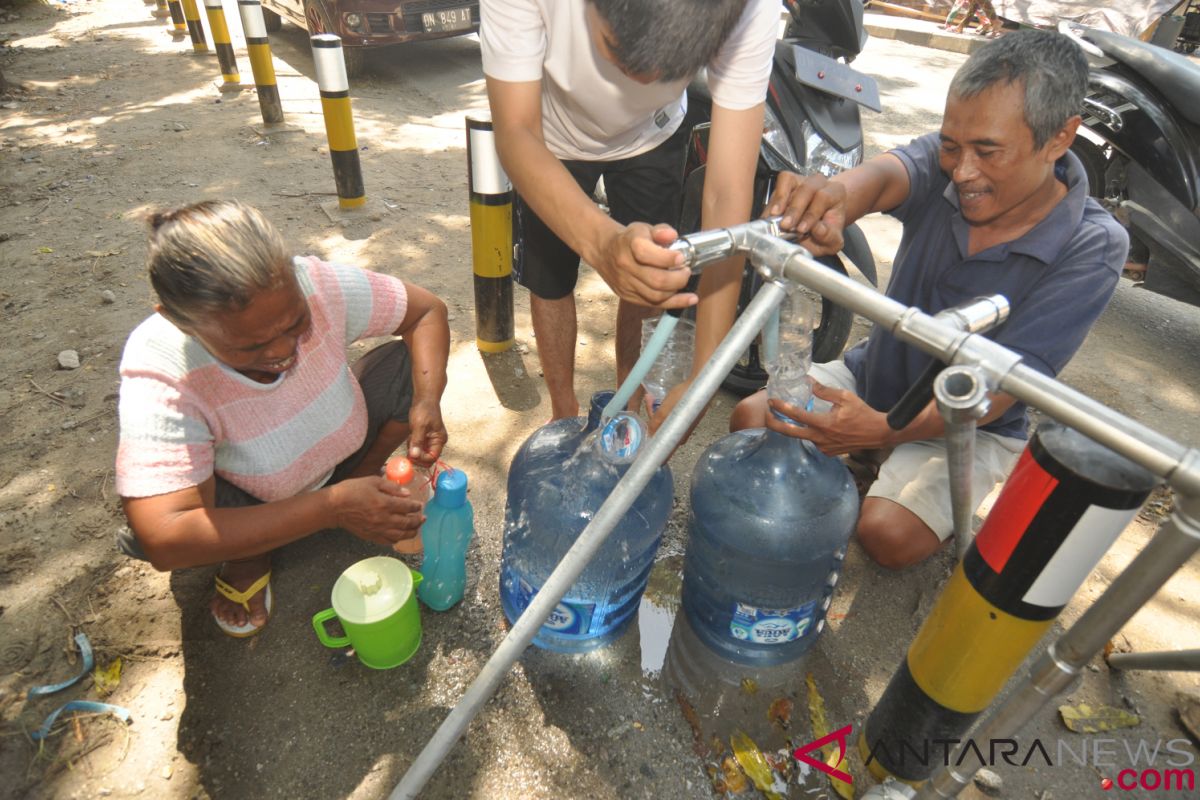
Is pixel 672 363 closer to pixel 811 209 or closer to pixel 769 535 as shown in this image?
pixel 769 535

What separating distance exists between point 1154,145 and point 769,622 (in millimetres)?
3457

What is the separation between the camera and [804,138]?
2.83 meters

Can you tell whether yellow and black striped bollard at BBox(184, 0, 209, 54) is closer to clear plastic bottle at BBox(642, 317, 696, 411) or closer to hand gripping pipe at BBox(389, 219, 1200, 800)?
clear plastic bottle at BBox(642, 317, 696, 411)

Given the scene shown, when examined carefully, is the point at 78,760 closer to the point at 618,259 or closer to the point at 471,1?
the point at 618,259

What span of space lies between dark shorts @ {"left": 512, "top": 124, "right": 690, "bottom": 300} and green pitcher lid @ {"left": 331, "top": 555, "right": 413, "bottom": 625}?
3.75ft

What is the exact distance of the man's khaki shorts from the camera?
221cm

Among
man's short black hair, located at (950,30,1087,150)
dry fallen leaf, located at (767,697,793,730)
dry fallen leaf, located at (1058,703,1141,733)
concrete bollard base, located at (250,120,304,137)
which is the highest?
man's short black hair, located at (950,30,1087,150)

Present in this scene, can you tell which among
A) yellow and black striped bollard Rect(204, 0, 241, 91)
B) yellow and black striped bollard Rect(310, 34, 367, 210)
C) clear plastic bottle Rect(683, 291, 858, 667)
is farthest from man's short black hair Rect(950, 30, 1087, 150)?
yellow and black striped bollard Rect(204, 0, 241, 91)

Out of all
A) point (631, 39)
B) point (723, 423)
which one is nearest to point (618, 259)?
point (631, 39)

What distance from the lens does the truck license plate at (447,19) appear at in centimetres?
649

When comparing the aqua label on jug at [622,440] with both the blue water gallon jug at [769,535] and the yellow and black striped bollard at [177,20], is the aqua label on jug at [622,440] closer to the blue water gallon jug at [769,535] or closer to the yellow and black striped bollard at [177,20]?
the blue water gallon jug at [769,535]

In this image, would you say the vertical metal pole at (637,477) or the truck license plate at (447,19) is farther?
the truck license plate at (447,19)

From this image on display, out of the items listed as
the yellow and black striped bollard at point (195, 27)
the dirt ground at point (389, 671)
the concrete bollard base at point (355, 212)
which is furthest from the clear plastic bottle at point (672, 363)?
the yellow and black striped bollard at point (195, 27)

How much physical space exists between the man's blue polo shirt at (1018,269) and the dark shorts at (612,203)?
0.75 metres
